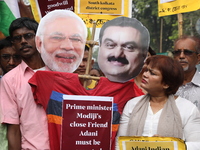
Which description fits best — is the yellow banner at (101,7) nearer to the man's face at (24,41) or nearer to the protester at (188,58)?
the protester at (188,58)

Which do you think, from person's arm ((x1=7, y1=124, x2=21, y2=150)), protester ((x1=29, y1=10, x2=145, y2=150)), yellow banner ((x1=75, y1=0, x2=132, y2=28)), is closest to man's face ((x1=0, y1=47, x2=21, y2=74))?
yellow banner ((x1=75, y1=0, x2=132, y2=28))

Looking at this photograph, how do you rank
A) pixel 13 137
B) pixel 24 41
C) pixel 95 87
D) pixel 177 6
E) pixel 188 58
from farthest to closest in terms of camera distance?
pixel 177 6
pixel 188 58
pixel 24 41
pixel 95 87
pixel 13 137

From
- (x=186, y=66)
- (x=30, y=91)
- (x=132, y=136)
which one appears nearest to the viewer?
(x=132, y=136)

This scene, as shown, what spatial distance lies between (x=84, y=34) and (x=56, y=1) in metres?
1.52

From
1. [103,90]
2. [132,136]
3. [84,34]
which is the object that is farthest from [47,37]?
[132,136]

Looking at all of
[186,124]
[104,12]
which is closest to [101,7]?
[104,12]

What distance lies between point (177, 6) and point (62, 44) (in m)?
2.09

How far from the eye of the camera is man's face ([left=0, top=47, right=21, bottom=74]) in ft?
14.2

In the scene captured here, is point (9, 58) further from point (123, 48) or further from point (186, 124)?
point (186, 124)

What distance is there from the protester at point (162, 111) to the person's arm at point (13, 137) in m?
0.85

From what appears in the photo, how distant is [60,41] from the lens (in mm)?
3258

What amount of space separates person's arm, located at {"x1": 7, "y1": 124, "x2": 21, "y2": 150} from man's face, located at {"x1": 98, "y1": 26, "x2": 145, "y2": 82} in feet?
3.01

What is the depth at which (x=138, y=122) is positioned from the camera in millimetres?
3051

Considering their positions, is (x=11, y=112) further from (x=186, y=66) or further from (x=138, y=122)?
(x=186, y=66)
